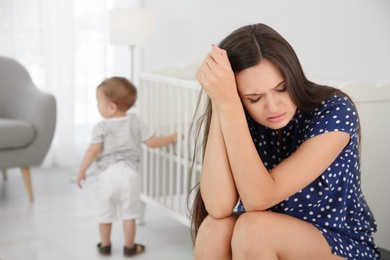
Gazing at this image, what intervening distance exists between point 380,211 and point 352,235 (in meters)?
0.63

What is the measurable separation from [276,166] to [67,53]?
3.07 metres

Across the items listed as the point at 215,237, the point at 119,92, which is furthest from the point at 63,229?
the point at 215,237

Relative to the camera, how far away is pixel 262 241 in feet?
4.92

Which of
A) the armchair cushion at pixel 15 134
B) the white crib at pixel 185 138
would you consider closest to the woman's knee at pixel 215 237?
the white crib at pixel 185 138

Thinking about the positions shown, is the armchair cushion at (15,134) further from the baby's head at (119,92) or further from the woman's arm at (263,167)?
the woman's arm at (263,167)

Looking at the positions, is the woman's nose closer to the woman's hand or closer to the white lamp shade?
the woman's hand

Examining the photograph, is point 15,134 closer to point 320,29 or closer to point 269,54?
point 320,29

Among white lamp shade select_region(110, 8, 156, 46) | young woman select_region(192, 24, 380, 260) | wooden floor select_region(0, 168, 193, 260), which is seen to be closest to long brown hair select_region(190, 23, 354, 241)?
young woman select_region(192, 24, 380, 260)

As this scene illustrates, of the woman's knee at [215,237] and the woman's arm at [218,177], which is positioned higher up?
the woman's arm at [218,177]

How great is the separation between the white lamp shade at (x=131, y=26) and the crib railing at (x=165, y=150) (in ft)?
2.86

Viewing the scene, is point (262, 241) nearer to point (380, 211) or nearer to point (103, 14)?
point (380, 211)

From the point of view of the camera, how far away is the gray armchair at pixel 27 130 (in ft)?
11.4

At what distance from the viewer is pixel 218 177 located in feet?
5.35

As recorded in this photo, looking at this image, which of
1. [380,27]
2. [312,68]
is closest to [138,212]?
[312,68]
